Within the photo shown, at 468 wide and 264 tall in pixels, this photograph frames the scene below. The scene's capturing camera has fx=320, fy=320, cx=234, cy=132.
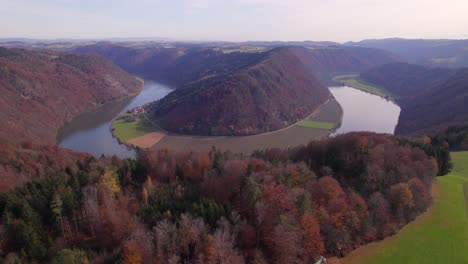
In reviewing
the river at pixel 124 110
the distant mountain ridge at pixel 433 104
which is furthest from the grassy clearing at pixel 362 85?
the river at pixel 124 110

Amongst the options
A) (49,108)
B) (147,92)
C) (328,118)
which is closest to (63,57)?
(147,92)

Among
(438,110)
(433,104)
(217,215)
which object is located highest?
(217,215)

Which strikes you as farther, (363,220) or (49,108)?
(49,108)

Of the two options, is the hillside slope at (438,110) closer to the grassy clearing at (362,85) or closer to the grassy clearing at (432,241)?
the grassy clearing at (362,85)

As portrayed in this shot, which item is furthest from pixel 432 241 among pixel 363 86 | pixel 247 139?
pixel 363 86

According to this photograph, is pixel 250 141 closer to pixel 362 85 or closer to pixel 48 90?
pixel 48 90

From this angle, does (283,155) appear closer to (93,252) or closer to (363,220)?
(363,220)
